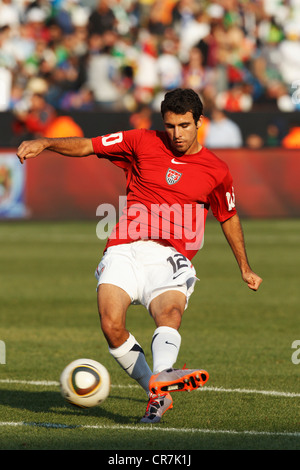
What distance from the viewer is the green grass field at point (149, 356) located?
571cm

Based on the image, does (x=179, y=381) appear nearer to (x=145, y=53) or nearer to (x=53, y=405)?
(x=53, y=405)

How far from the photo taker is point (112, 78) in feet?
73.5

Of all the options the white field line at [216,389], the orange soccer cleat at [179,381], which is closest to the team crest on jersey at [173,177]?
the orange soccer cleat at [179,381]

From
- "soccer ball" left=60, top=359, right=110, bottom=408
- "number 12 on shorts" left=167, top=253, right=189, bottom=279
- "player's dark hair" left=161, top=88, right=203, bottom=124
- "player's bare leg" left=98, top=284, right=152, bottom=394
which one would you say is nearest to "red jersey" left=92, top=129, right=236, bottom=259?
"number 12 on shorts" left=167, top=253, right=189, bottom=279

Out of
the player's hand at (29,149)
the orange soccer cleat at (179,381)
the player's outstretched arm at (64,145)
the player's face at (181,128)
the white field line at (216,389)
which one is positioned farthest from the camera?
the white field line at (216,389)

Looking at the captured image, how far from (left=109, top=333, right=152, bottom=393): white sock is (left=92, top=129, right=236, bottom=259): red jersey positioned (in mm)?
684

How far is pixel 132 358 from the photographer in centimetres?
621

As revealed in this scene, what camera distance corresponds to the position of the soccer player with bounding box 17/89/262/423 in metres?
6.06

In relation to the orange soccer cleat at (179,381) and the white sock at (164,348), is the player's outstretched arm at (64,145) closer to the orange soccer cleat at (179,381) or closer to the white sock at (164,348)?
the white sock at (164,348)

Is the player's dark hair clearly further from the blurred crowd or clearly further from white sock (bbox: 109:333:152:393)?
the blurred crowd

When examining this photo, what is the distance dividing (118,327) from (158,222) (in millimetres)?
771

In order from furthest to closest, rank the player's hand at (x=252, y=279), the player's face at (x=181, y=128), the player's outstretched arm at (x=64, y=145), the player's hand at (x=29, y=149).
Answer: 1. the player's hand at (x=252, y=279)
2. the player's face at (x=181, y=128)
3. the player's outstretched arm at (x=64, y=145)
4. the player's hand at (x=29, y=149)
